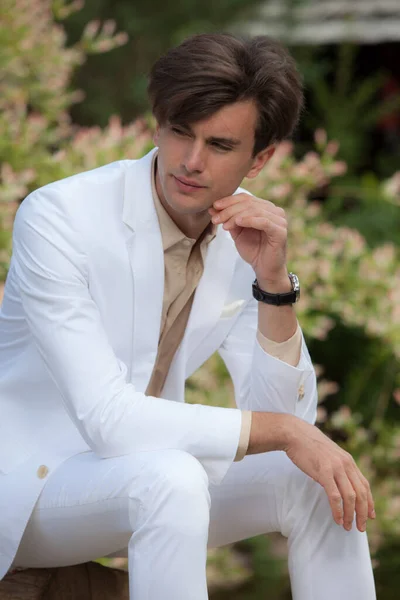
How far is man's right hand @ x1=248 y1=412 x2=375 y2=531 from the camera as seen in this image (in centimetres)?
232

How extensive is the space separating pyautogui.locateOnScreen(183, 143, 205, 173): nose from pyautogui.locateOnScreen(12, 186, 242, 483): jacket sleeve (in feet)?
1.02

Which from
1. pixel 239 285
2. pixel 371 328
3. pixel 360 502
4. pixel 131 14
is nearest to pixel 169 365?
pixel 239 285

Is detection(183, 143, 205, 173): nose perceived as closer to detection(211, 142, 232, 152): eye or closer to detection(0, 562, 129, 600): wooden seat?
detection(211, 142, 232, 152): eye

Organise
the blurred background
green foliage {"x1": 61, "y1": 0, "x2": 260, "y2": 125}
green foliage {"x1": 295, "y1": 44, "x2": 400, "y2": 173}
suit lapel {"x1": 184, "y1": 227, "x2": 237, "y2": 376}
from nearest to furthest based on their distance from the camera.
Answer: suit lapel {"x1": 184, "y1": 227, "x2": 237, "y2": 376} < the blurred background < green foliage {"x1": 61, "y1": 0, "x2": 260, "y2": 125} < green foliage {"x1": 295, "y1": 44, "x2": 400, "y2": 173}

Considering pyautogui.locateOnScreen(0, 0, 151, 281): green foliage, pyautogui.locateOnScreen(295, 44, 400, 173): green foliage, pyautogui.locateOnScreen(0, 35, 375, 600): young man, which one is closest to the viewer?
pyautogui.locateOnScreen(0, 35, 375, 600): young man

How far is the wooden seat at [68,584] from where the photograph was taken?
8.54ft

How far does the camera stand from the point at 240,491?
2.56 m

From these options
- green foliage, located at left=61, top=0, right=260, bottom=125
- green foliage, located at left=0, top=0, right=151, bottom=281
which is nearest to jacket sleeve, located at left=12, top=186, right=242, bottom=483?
green foliage, located at left=0, top=0, right=151, bottom=281

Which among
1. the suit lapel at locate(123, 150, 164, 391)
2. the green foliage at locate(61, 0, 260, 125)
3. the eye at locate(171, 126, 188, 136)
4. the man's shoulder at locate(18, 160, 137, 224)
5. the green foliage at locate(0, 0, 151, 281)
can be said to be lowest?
the green foliage at locate(61, 0, 260, 125)

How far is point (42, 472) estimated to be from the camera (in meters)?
2.42

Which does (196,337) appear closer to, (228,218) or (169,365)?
(169,365)

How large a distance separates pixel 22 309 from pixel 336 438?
108 inches

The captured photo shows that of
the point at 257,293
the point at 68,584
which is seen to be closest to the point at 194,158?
the point at 257,293

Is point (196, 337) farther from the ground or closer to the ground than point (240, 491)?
farther from the ground
